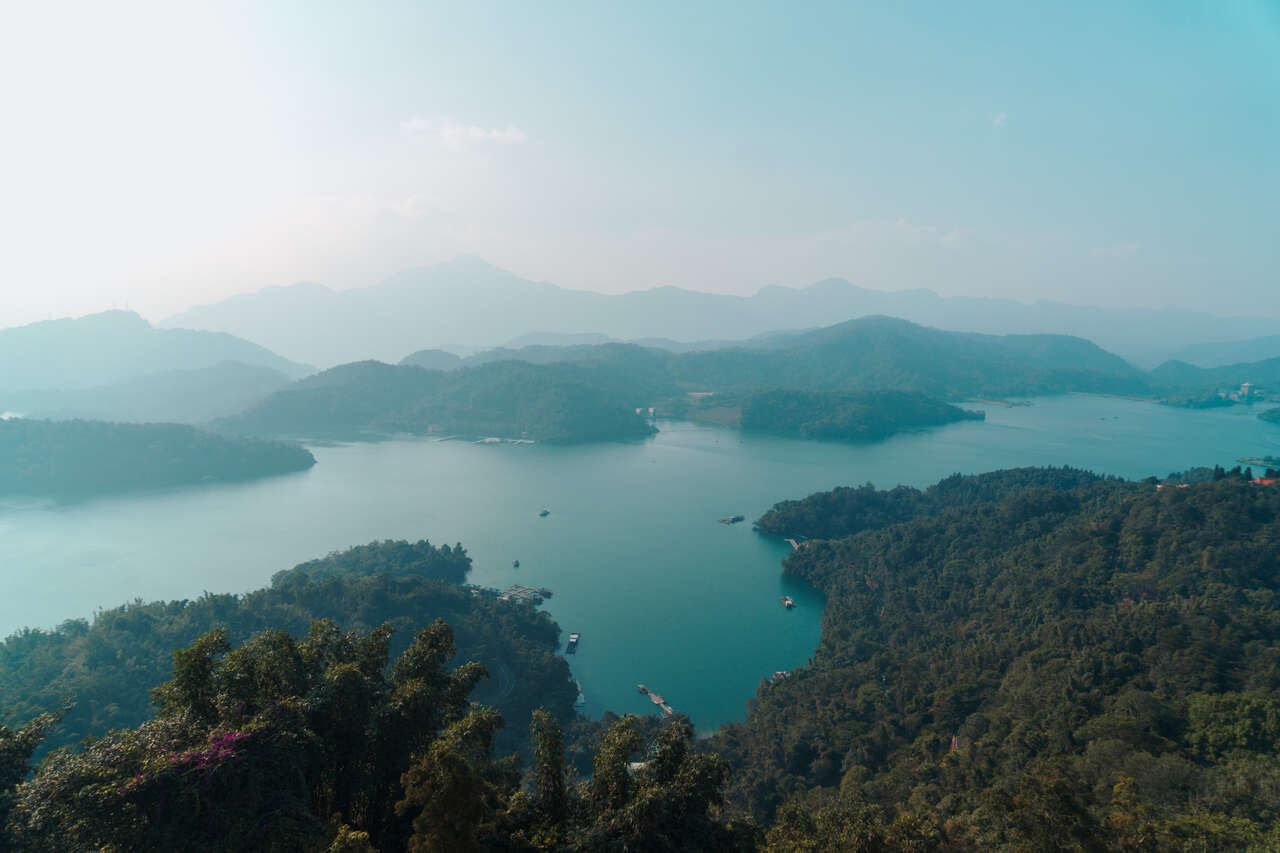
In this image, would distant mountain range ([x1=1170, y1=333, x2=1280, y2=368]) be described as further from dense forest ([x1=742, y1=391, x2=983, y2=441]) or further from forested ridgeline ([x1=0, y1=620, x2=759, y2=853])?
forested ridgeline ([x1=0, y1=620, x2=759, y2=853])

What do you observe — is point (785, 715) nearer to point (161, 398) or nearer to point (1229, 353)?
point (161, 398)

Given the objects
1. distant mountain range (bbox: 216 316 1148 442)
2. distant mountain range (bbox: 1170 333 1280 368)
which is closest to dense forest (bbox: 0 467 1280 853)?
distant mountain range (bbox: 216 316 1148 442)

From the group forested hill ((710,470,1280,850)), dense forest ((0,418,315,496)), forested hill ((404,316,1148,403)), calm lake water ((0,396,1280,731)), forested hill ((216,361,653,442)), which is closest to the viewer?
forested hill ((710,470,1280,850))

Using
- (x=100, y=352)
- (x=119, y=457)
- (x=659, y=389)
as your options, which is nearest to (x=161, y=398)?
(x=100, y=352)

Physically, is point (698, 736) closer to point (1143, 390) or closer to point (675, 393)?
point (675, 393)

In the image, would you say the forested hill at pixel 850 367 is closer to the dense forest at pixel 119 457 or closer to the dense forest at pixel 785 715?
the dense forest at pixel 119 457

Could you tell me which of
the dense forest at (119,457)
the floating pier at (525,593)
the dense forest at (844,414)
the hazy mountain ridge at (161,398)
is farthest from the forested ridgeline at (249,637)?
the hazy mountain ridge at (161,398)
